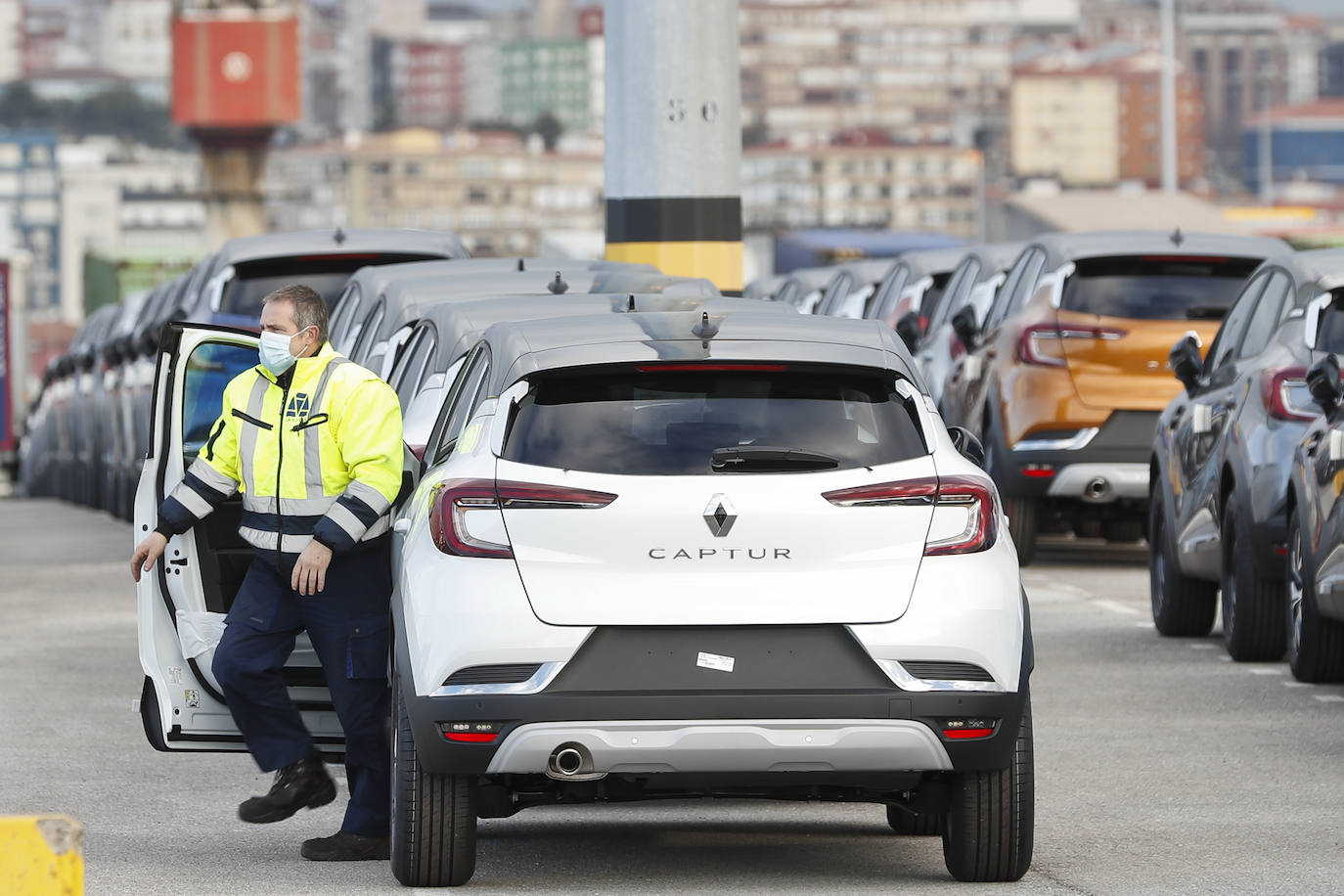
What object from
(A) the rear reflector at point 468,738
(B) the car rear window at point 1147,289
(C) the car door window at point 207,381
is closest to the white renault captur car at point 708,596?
(A) the rear reflector at point 468,738

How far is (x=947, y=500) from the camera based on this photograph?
770 centimetres

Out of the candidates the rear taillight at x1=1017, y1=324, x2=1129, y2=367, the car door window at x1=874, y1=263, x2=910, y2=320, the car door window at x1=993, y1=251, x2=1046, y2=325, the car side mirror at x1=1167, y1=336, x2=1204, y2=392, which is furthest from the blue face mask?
the car door window at x1=874, y1=263, x2=910, y2=320

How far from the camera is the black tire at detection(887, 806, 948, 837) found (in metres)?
9.01

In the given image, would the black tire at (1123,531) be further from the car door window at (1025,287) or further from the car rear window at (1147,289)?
the car rear window at (1147,289)

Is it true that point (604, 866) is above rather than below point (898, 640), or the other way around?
below

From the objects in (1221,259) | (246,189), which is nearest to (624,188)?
(1221,259)

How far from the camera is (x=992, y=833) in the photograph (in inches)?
314

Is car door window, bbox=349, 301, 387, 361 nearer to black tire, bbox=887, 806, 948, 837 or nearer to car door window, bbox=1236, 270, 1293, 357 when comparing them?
car door window, bbox=1236, 270, 1293, 357

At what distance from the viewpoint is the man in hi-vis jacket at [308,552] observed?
8617 millimetres

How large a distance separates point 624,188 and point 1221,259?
12.8 feet

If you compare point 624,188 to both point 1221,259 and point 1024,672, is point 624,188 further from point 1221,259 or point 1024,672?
point 1024,672

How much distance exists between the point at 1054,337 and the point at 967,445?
30.6ft

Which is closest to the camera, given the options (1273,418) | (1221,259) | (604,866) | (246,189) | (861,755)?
(861,755)

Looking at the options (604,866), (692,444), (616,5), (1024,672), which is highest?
(616,5)
